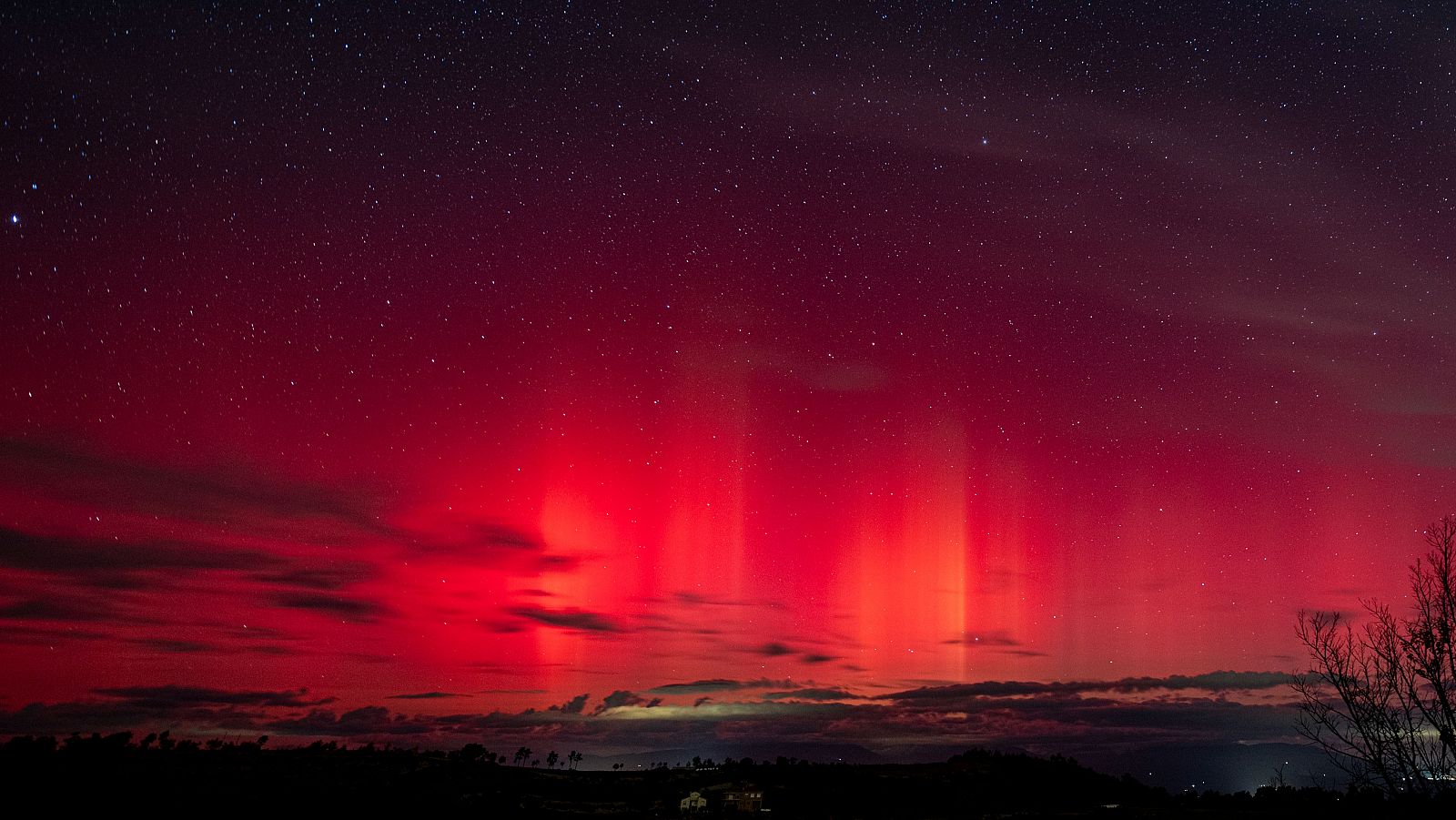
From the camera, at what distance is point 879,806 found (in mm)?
61438

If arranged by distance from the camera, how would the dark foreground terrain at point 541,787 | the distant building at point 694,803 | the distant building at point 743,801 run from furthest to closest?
the distant building at point 743,801
the distant building at point 694,803
the dark foreground terrain at point 541,787

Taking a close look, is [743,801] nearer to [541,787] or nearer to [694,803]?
[694,803]

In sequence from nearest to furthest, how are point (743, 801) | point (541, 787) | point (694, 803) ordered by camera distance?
point (743, 801) < point (694, 803) < point (541, 787)

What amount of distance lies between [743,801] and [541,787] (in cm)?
1939

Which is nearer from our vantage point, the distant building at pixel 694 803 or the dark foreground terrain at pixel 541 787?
the dark foreground terrain at pixel 541 787

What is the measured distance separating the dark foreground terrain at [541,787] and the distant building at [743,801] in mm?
469

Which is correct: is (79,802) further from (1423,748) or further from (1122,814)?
(1423,748)

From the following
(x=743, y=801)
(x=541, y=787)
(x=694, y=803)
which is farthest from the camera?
(x=541, y=787)

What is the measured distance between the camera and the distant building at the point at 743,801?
6207 centimetres

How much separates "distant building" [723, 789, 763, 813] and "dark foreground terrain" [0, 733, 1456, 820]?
0.47 meters

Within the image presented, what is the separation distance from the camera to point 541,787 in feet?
247

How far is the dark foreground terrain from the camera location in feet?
149

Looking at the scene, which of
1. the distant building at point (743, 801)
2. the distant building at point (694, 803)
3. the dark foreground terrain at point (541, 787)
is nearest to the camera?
the dark foreground terrain at point (541, 787)

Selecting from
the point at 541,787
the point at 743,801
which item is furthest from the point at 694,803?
the point at 541,787
